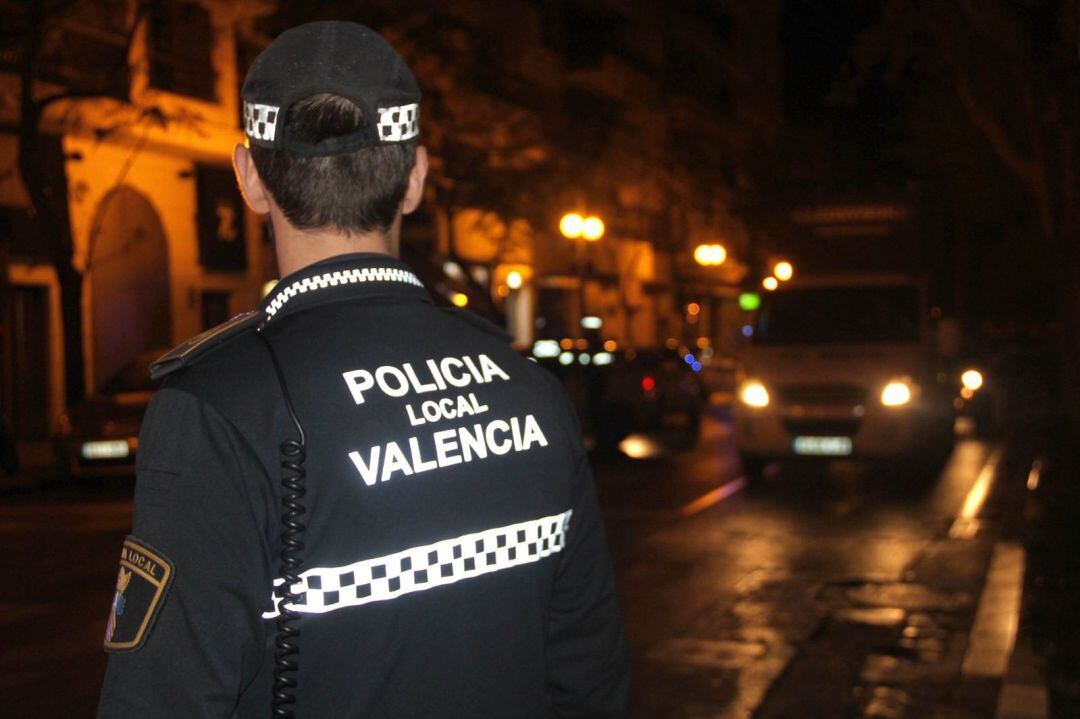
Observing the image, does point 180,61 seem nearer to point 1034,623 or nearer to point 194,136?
point 194,136

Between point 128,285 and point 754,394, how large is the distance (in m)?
13.7

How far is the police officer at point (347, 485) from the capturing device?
155 centimetres

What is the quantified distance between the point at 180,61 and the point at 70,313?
6.90m

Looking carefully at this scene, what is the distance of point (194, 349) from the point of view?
63.4 inches

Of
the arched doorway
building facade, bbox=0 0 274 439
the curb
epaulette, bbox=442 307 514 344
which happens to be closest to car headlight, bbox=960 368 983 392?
building facade, bbox=0 0 274 439

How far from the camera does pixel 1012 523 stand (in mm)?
11828

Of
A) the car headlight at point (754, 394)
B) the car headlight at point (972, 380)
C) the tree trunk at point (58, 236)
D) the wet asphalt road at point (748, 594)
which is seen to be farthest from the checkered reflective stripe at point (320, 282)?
the car headlight at point (972, 380)

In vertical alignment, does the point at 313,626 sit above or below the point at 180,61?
below

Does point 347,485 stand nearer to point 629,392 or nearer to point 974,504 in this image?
point 974,504

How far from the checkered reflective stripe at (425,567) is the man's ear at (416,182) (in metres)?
0.49

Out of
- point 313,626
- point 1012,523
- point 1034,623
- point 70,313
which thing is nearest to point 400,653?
point 313,626

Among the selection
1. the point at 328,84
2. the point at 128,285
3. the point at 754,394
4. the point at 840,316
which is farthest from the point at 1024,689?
the point at 128,285

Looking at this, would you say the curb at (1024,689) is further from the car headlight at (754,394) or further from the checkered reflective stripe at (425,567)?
the car headlight at (754,394)

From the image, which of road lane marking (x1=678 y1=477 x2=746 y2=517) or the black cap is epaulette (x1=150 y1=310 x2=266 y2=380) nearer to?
the black cap
